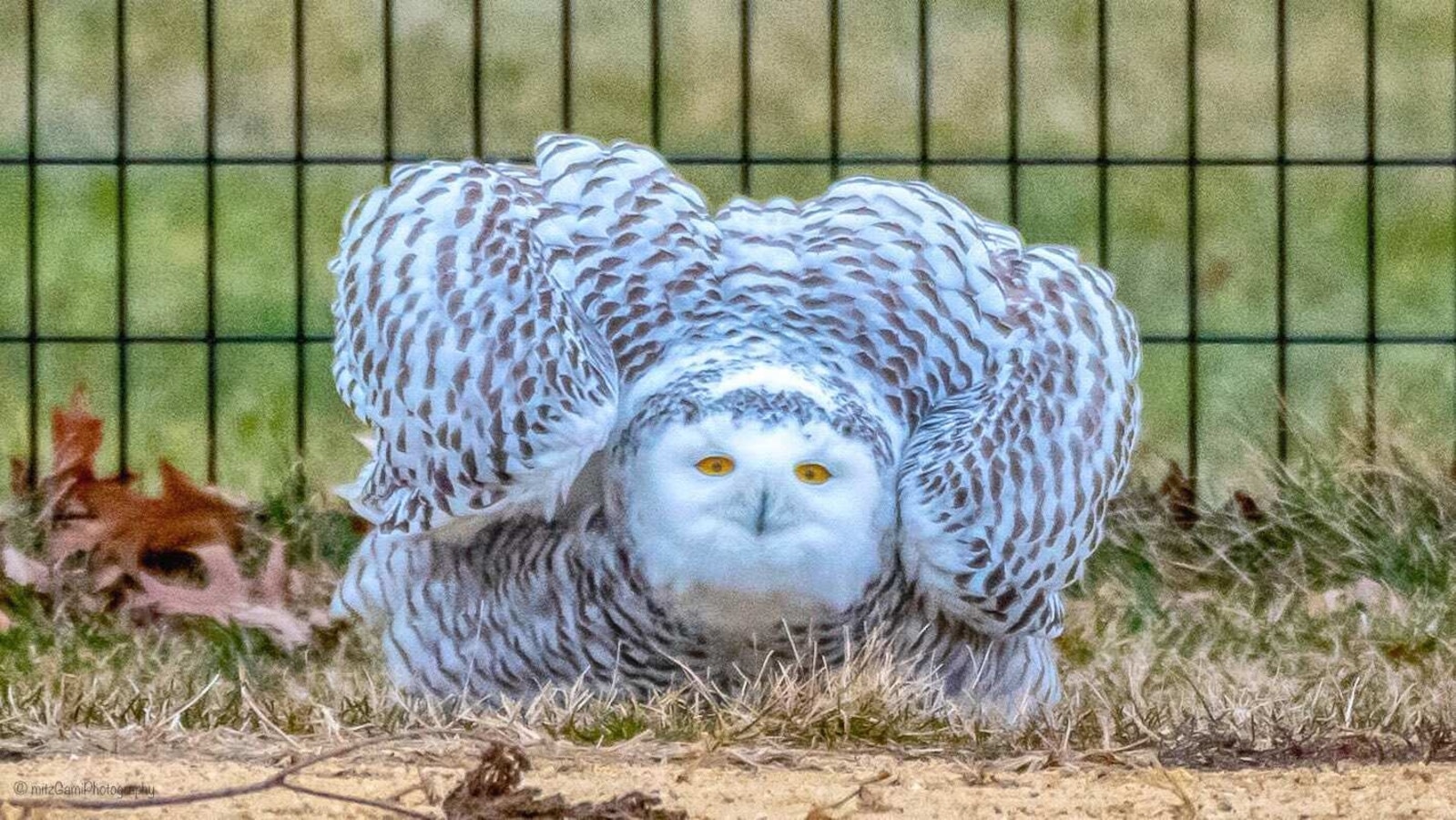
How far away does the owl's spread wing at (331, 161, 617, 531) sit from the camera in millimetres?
3785

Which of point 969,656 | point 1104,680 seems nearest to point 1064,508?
point 969,656

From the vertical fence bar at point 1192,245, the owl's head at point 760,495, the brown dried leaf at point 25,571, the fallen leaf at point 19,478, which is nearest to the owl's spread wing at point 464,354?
the owl's head at point 760,495

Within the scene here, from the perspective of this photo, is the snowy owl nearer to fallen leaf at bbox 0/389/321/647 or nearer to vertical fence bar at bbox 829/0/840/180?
fallen leaf at bbox 0/389/321/647

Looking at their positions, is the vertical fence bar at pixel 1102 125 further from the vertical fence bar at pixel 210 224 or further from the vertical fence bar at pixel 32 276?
the vertical fence bar at pixel 32 276

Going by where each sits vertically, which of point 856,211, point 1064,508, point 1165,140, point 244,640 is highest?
point 1165,140

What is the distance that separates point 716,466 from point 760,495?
9cm

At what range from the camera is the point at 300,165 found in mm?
5992

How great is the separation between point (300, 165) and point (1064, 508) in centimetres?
276

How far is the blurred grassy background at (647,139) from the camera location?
9.21 m

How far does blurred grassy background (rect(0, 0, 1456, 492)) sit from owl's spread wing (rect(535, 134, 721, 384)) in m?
4.42

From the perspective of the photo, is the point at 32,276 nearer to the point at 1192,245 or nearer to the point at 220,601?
the point at 220,601

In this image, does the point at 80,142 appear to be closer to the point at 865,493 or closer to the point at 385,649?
the point at 385,649

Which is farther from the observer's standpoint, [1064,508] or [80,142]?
[80,142]

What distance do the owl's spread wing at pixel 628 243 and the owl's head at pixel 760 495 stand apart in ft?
0.82
